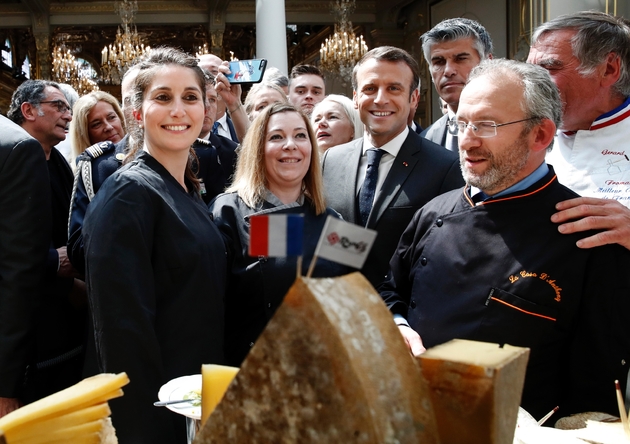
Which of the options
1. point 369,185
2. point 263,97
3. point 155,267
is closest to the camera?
point 155,267

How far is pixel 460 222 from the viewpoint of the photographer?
170cm

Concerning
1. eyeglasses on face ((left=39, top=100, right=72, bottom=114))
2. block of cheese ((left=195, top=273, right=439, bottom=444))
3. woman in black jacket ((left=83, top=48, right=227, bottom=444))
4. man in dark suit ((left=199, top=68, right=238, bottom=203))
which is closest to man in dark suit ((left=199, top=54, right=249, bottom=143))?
man in dark suit ((left=199, top=68, right=238, bottom=203))

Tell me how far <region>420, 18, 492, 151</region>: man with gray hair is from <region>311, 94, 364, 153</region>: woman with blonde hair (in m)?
0.57

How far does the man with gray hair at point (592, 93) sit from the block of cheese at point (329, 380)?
1591 mm

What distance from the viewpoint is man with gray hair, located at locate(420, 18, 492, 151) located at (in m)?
3.04

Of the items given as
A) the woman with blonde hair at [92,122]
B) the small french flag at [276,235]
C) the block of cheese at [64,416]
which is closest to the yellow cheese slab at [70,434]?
the block of cheese at [64,416]

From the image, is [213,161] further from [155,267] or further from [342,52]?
[342,52]

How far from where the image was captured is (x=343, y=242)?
63cm

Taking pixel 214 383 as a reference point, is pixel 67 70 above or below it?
above

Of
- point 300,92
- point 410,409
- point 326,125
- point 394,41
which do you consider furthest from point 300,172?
point 394,41

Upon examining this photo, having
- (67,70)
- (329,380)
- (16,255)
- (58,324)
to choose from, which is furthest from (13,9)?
(329,380)

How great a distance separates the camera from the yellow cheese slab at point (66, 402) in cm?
69

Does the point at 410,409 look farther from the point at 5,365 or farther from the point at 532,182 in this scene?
the point at 5,365

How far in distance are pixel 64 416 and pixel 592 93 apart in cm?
190
